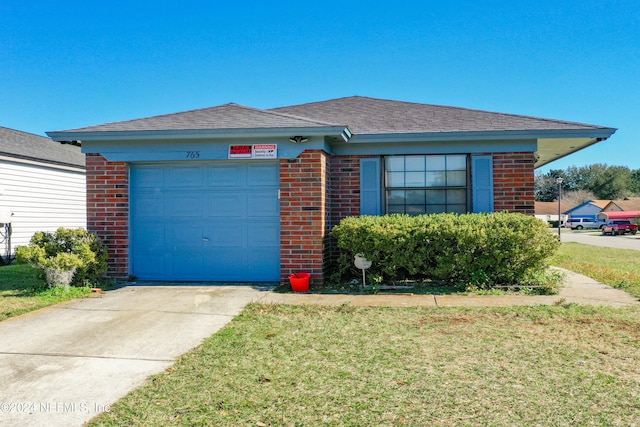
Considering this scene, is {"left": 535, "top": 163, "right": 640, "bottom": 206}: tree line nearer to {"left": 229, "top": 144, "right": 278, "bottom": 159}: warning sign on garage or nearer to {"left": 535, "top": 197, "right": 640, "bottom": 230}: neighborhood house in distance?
{"left": 535, "top": 197, "right": 640, "bottom": 230}: neighborhood house in distance

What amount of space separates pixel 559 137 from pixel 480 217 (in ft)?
7.49

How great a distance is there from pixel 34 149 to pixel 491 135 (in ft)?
46.0

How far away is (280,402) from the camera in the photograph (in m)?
3.31

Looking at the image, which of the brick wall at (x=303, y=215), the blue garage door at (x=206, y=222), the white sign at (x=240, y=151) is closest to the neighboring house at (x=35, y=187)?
the blue garage door at (x=206, y=222)

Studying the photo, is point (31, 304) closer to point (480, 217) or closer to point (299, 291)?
point (299, 291)

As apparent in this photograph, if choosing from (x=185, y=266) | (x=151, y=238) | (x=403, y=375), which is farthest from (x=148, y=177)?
(x=403, y=375)

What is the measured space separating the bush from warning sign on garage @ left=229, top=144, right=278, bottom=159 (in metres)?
2.84

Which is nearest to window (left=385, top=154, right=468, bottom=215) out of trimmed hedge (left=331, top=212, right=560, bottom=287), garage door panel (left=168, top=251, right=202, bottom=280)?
trimmed hedge (left=331, top=212, right=560, bottom=287)

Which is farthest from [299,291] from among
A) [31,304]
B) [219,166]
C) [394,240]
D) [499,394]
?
[499,394]

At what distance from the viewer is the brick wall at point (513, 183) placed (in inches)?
340

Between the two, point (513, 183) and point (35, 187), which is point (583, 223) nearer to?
point (513, 183)

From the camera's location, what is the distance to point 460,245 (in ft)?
24.7

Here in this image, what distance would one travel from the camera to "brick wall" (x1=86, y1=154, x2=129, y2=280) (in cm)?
850

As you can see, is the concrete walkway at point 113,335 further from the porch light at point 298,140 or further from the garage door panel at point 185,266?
the porch light at point 298,140
